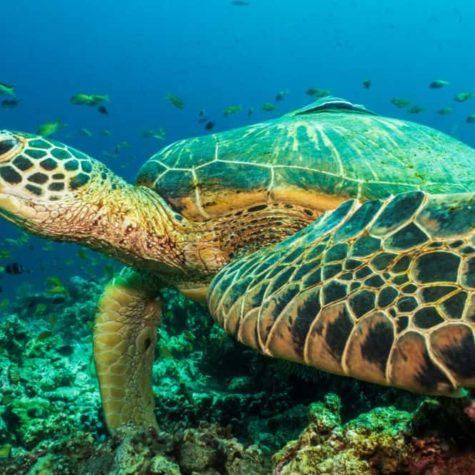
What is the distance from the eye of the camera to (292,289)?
1559 millimetres

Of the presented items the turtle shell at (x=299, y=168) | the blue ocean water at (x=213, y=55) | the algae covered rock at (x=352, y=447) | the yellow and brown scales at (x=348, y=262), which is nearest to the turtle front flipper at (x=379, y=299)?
the yellow and brown scales at (x=348, y=262)

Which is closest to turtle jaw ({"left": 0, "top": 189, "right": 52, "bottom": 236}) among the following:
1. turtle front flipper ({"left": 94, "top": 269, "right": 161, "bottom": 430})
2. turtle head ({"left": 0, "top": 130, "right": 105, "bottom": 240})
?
turtle head ({"left": 0, "top": 130, "right": 105, "bottom": 240})

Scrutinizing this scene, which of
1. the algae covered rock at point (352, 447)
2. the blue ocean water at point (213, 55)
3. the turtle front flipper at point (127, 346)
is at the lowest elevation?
the blue ocean water at point (213, 55)

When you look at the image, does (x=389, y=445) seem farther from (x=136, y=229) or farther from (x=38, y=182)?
(x=38, y=182)

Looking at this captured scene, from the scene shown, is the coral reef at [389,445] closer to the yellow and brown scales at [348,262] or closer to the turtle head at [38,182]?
the yellow and brown scales at [348,262]

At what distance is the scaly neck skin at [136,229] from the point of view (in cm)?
283

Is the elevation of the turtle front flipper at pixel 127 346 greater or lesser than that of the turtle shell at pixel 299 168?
lesser

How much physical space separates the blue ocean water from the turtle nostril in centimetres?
8082

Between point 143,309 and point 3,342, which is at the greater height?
point 143,309

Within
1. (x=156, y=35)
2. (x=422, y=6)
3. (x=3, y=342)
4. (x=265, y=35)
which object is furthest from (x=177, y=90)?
(x=3, y=342)

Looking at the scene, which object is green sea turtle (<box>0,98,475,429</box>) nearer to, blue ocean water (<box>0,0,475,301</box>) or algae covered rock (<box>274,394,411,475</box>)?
algae covered rock (<box>274,394,411,475</box>)

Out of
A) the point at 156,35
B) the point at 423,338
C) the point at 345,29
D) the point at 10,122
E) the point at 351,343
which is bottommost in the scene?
the point at 10,122

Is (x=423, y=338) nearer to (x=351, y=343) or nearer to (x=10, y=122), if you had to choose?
(x=351, y=343)

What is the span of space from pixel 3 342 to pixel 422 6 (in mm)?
104534
